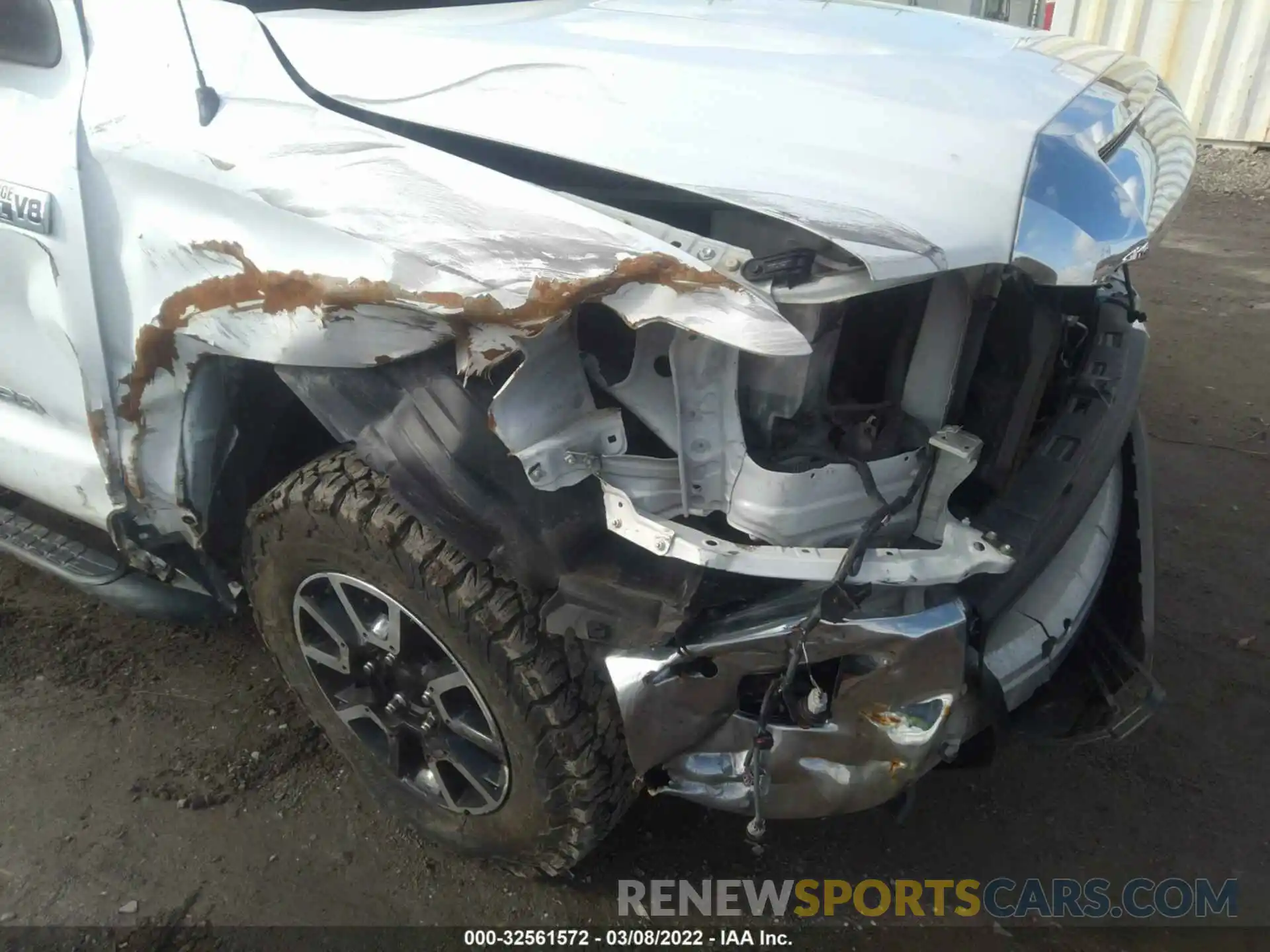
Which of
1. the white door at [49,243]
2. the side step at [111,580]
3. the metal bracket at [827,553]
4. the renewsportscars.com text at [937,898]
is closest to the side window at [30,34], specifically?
the white door at [49,243]

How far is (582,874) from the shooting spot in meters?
2.20

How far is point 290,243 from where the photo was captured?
1682 millimetres

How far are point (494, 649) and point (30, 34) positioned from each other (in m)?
1.64

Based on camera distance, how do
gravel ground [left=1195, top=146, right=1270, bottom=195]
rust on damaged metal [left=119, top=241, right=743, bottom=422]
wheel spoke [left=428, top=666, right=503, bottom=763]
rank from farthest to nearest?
1. gravel ground [left=1195, top=146, right=1270, bottom=195]
2. wheel spoke [left=428, top=666, right=503, bottom=763]
3. rust on damaged metal [left=119, top=241, right=743, bottom=422]

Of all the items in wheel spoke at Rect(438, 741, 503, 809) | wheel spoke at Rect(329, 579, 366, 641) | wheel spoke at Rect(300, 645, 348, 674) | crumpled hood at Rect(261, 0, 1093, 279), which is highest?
crumpled hood at Rect(261, 0, 1093, 279)

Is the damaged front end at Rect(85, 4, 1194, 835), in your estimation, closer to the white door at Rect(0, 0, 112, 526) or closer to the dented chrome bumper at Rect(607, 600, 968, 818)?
the dented chrome bumper at Rect(607, 600, 968, 818)

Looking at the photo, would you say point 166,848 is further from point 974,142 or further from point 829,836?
point 974,142

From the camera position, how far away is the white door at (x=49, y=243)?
6.40 ft

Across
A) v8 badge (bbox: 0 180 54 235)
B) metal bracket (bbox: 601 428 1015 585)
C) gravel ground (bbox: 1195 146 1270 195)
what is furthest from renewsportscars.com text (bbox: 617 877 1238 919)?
gravel ground (bbox: 1195 146 1270 195)

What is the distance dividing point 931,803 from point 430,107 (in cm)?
196

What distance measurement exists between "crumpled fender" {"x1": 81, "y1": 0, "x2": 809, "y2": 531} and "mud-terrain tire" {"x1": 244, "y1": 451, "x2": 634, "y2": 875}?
300 millimetres

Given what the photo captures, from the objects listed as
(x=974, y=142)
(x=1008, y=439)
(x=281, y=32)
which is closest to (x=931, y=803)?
(x=1008, y=439)

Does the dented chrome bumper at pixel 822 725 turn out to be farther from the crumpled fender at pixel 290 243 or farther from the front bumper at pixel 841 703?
the crumpled fender at pixel 290 243

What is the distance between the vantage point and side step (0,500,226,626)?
2365mm
